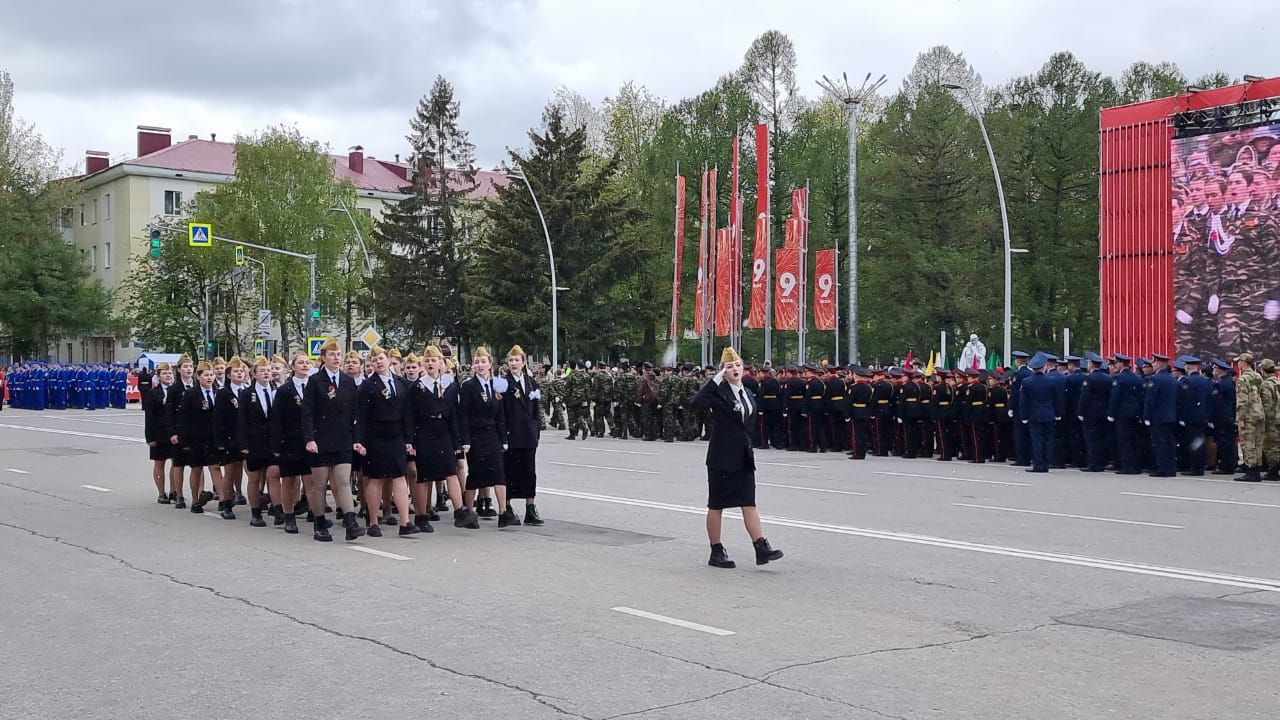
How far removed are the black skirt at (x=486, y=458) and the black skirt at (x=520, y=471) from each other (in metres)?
0.28

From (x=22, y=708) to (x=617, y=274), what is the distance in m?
46.4

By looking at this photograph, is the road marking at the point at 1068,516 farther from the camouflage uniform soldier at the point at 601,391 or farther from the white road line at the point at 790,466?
the camouflage uniform soldier at the point at 601,391

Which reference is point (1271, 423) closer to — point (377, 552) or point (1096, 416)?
point (1096, 416)

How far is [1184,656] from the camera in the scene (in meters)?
7.09

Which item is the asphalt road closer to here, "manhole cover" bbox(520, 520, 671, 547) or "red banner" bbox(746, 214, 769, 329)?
"manhole cover" bbox(520, 520, 671, 547)

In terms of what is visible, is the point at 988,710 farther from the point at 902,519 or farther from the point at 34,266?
the point at 34,266

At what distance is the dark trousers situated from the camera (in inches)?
802

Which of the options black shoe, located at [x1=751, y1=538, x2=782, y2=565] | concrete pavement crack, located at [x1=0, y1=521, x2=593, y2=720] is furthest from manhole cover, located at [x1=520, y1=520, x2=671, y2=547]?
concrete pavement crack, located at [x1=0, y1=521, x2=593, y2=720]

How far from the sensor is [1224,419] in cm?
1931

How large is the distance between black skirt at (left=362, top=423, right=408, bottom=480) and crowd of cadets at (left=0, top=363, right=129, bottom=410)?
4057 cm

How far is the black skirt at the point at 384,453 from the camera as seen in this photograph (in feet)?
40.5

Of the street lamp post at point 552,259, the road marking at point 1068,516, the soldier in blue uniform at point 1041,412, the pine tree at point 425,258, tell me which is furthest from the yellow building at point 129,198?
the road marking at point 1068,516

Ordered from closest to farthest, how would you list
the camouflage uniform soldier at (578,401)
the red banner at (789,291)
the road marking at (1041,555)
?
the road marking at (1041,555) < the camouflage uniform soldier at (578,401) < the red banner at (789,291)

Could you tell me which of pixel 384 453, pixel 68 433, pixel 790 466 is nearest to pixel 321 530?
pixel 384 453
